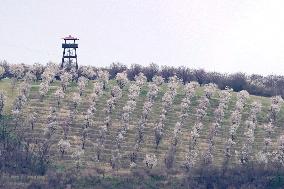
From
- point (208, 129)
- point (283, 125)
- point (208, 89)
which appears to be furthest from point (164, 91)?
point (283, 125)

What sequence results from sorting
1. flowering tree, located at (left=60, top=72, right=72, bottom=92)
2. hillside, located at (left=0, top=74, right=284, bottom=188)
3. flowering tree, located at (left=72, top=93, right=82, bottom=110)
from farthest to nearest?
flowering tree, located at (left=60, top=72, right=72, bottom=92), flowering tree, located at (left=72, top=93, right=82, bottom=110), hillside, located at (left=0, top=74, right=284, bottom=188)

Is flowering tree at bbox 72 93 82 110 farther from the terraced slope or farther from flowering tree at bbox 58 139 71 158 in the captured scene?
flowering tree at bbox 58 139 71 158

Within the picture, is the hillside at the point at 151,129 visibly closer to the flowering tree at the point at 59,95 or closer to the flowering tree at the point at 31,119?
the flowering tree at the point at 31,119

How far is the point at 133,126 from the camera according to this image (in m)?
164

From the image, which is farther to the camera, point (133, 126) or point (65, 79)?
→ point (65, 79)

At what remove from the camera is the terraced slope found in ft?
475

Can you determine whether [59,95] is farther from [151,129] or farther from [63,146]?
[63,146]

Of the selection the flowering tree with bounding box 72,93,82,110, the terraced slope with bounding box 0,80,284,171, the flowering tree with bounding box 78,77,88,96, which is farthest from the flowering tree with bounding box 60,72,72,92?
the flowering tree with bounding box 72,93,82,110

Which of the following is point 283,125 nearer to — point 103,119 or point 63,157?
point 103,119

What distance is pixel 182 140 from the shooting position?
158 m

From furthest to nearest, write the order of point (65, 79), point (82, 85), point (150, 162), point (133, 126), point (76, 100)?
point (65, 79)
point (82, 85)
point (76, 100)
point (133, 126)
point (150, 162)

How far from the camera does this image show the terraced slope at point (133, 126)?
145 meters

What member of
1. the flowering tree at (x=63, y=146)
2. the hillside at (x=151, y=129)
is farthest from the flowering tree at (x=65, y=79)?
the flowering tree at (x=63, y=146)

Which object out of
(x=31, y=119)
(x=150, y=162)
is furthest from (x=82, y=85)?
(x=150, y=162)
